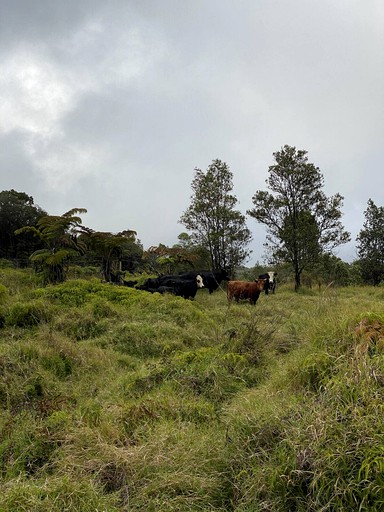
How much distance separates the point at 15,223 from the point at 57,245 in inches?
445

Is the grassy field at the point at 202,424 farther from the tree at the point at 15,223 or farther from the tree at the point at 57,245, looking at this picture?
the tree at the point at 15,223

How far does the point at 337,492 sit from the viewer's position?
1.95m

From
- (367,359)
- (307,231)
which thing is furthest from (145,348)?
(307,231)

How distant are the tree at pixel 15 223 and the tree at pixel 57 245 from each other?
9.32m

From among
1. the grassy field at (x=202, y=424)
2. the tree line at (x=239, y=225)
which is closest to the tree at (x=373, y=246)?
the tree line at (x=239, y=225)

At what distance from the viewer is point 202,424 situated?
329 cm

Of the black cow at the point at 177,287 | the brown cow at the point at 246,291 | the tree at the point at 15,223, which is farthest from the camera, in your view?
the tree at the point at 15,223

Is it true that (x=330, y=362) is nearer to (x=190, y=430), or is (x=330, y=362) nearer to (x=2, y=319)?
(x=190, y=430)

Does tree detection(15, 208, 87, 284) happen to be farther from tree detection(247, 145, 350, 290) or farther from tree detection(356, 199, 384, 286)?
tree detection(356, 199, 384, 286)

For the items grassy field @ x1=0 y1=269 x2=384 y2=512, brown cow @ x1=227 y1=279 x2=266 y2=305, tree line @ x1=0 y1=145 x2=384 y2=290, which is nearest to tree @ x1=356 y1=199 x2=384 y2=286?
tree line @ x1=0 y1=145 x2=384 y2=290

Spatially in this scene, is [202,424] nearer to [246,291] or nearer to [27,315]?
[27,315]

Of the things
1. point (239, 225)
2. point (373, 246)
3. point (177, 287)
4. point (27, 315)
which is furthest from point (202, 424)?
point (373, 246)

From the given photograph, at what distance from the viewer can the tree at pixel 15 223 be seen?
72.3ft

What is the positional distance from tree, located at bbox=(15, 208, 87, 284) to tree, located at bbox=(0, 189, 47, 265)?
9316 mm
